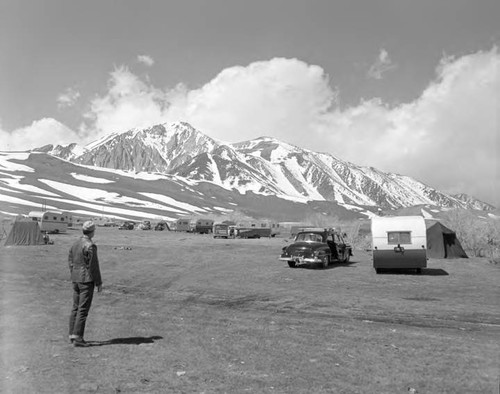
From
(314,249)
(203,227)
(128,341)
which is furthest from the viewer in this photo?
(203,227)

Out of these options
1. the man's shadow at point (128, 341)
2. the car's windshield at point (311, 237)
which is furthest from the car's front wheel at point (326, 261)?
the man's shadow at point (128, 341)

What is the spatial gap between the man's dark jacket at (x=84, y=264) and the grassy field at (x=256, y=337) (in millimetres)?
1283

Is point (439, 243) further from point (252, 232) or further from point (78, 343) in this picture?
point (252, 232)

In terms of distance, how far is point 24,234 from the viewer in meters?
45.3

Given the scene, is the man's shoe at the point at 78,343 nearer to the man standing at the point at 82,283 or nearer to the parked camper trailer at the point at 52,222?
the man standing at the point at 82,283

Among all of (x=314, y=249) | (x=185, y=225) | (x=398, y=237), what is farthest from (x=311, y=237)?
(x=185, y=225)

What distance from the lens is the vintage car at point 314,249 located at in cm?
2566

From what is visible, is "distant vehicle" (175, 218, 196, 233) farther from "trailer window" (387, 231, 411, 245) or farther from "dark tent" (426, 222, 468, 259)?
"trailer window" (387, 231, 411, 245)

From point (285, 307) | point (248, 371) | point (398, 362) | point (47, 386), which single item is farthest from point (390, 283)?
point (47, 386)

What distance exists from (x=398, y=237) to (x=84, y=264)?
17407 millimetres

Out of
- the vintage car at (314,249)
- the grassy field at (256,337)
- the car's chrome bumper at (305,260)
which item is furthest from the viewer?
the vintage car at (314,249)

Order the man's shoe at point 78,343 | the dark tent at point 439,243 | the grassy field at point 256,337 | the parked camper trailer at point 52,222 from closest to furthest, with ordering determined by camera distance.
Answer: the grassy field at point 256,337
the man's shoe at point 78,343
the dark tent at point 439,243
the parked camper trailer at point 52,222

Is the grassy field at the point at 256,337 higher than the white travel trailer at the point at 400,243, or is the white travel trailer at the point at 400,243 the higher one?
the white travel trailer at the point at 400,243

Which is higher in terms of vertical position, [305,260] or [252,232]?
[252,232]
